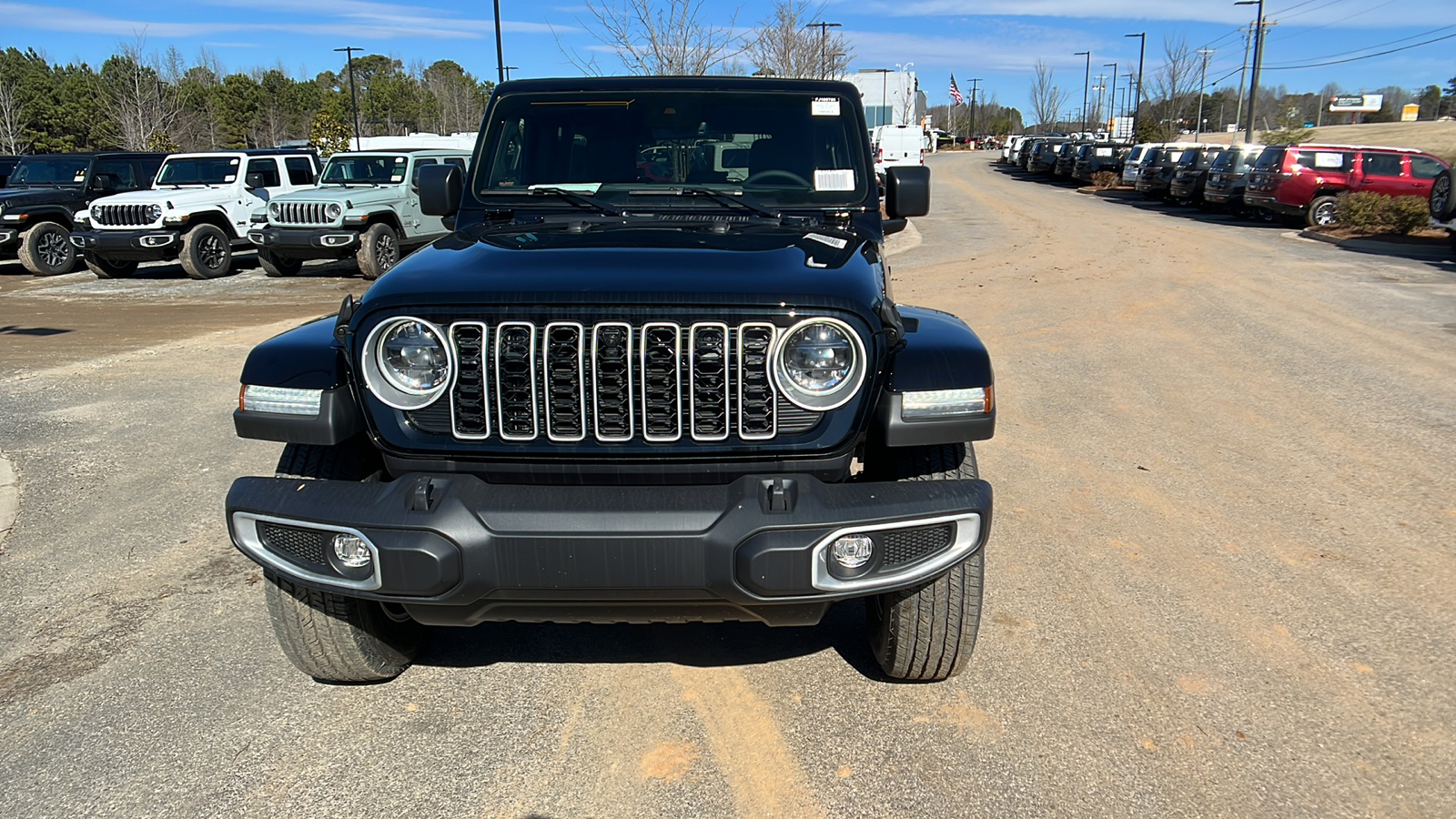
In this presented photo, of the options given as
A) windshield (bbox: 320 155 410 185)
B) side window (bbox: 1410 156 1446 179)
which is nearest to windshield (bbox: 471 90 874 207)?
windshield (bbox: 320 155 410 185)

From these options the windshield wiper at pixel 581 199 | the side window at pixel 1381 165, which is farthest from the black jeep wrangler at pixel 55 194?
the side window at pixel 1381 165

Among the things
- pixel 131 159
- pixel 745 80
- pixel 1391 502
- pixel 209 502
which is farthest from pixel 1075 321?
pixel 131 159

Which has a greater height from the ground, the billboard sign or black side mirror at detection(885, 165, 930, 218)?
the billboard sign

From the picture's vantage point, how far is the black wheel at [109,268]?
16.4 metres

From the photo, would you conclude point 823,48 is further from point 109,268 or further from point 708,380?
point 708,380

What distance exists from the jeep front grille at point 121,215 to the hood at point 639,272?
14534 millimetres

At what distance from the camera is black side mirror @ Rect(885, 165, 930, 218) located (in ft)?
14.0

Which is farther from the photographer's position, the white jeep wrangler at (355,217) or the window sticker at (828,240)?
the white jeep wrangler at (355,217)

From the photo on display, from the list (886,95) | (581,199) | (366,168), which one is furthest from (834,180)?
(886,95)

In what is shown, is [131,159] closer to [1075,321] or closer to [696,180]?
[1075,321]

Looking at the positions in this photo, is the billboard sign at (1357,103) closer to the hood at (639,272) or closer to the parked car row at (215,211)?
the parked car row at (215,211)

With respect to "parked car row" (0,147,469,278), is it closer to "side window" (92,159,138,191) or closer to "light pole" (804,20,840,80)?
"side window" (92,159,138,191)

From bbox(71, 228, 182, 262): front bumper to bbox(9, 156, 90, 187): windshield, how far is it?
10.8 ft

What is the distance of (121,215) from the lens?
51.4 feet
